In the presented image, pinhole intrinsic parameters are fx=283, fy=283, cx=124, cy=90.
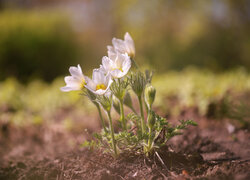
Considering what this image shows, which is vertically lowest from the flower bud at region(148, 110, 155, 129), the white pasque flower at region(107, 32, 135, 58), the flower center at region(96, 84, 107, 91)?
the flower bud at region(148, 110, 155, 129)

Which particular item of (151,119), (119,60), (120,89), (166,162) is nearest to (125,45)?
(119,60)

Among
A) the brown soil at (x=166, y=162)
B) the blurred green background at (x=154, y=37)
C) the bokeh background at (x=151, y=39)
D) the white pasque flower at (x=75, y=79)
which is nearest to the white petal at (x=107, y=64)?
the white pasque flower at (x=75, y=79)

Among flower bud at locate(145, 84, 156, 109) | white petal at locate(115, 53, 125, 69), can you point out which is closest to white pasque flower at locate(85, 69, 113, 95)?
white petal at locate(115, 53, 125, 69)

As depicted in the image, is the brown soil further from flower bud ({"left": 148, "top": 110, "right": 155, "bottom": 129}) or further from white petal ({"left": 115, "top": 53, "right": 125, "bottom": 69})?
white petal ({"left": 115, "top": 53, "right": 125, "bottom": 69})

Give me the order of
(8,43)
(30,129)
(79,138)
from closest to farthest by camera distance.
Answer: (79,138), (30,129), (8,43)

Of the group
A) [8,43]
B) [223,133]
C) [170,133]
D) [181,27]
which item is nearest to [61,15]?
[8,43]

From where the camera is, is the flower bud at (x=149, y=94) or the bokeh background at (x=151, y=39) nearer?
the flower bud at (x=149, y=94)

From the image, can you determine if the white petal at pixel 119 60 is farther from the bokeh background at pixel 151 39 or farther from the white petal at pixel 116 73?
the bokeh background at pixel 151 39

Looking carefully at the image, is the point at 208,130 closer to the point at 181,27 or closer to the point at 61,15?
the point at 181,27
